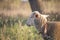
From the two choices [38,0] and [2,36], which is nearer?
[2,36]

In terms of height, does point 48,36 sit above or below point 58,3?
below

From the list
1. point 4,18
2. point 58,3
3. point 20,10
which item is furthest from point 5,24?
point 58,3

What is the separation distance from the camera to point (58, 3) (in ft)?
9.07

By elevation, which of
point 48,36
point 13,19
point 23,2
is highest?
point 23,2

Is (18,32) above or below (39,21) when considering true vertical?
below

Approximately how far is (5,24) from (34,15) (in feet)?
1.21

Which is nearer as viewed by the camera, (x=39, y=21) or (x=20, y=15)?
(x=39, y=21)

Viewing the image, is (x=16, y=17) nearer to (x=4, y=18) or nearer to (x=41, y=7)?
(x=4, y=18)

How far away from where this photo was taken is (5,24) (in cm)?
269

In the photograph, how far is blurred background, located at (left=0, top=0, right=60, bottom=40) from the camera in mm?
2646

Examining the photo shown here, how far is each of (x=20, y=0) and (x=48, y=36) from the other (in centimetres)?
56

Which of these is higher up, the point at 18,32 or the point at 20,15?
the point at 20,15

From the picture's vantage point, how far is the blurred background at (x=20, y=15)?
2646 mm

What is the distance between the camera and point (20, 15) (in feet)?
8.98
